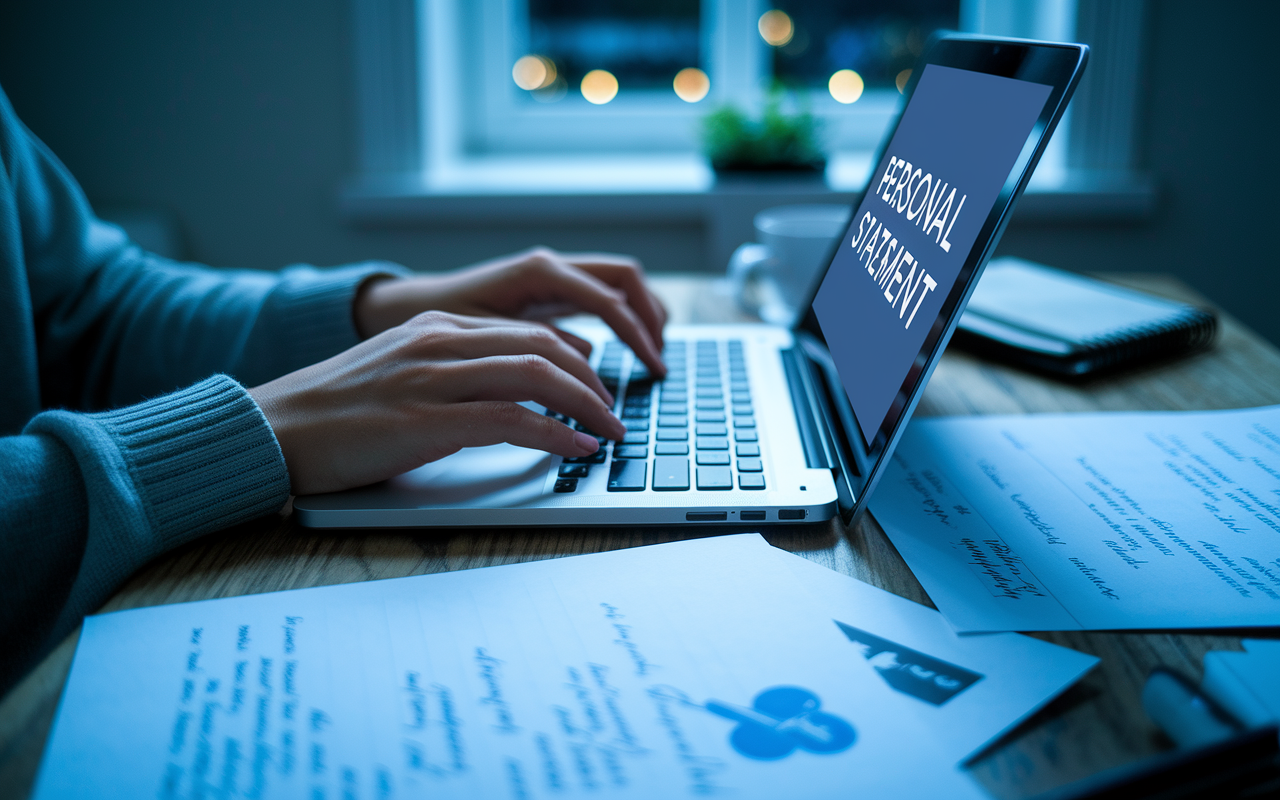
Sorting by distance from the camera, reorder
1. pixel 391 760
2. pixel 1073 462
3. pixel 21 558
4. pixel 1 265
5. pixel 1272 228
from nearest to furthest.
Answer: pixel 391 760 → pixel 21 558 → pixel 1073 462 → pixel 1 265 → pixel 1272 228

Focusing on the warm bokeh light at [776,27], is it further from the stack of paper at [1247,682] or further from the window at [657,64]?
the stack of paper at [1247,682]

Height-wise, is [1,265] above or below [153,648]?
above

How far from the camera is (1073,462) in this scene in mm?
496

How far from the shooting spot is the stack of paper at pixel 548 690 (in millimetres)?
256

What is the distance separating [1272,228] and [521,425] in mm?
1622

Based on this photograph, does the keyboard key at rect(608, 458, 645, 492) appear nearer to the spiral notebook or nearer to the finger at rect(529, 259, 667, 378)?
the finger at rect(529, 259, 667, 378)

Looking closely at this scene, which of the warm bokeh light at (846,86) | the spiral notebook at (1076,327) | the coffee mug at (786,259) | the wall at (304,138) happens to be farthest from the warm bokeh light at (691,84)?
the spiral notebook at (1076,327)

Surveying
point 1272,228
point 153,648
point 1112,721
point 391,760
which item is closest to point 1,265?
point 153,648

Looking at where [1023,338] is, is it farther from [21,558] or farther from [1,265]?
[1,265]

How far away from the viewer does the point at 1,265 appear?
0.61 meters

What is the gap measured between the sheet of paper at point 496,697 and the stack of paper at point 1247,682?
0.11 metres

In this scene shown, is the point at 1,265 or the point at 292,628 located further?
the point at 1,265

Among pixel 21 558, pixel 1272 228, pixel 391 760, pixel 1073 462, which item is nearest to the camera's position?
pixel 391 760

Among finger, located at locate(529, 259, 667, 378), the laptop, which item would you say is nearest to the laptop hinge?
the laptop
